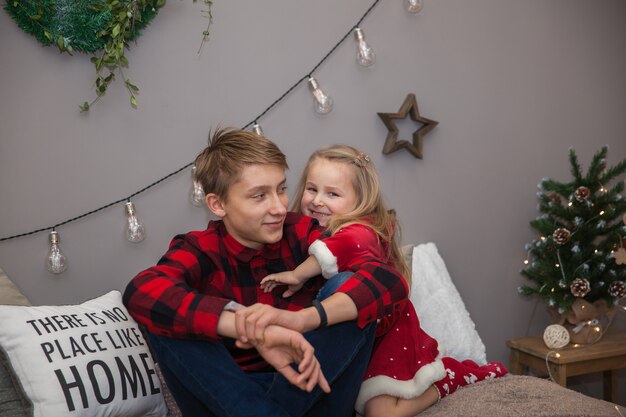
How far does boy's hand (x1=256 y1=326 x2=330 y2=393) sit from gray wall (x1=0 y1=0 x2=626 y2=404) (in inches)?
42.0

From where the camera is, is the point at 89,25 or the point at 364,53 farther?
the point at 364,53

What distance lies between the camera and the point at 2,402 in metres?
1.54

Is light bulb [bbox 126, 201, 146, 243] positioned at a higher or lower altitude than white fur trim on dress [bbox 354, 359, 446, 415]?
higher

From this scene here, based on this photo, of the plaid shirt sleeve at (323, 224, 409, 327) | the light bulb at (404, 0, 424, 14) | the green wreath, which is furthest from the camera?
the light bulb at (404, 0, 424, 14)

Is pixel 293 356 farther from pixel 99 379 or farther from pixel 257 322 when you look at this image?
pixel 99 379

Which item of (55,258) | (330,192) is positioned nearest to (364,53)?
(330,192)

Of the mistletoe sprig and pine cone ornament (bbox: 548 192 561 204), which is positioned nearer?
the mistletoe sprig

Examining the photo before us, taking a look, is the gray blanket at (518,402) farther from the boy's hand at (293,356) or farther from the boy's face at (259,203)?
the boy's face at (259,203)

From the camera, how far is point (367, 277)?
150 cm

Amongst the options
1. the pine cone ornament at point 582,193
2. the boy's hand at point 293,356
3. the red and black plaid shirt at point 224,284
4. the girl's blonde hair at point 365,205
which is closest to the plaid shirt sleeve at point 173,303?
the red and black plaid shirt at point 224,284

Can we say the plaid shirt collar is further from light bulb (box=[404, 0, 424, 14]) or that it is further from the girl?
light bulb (box=[404, 0, 424, 14])

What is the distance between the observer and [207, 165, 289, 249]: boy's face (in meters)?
A: 1.64

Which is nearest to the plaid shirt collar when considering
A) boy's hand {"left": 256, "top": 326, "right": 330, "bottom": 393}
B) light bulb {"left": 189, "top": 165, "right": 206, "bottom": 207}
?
boy's hand {"left": 256, "top": 326, "right": 330, "bottom": 393}

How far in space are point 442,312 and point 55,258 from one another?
4.52 feet
